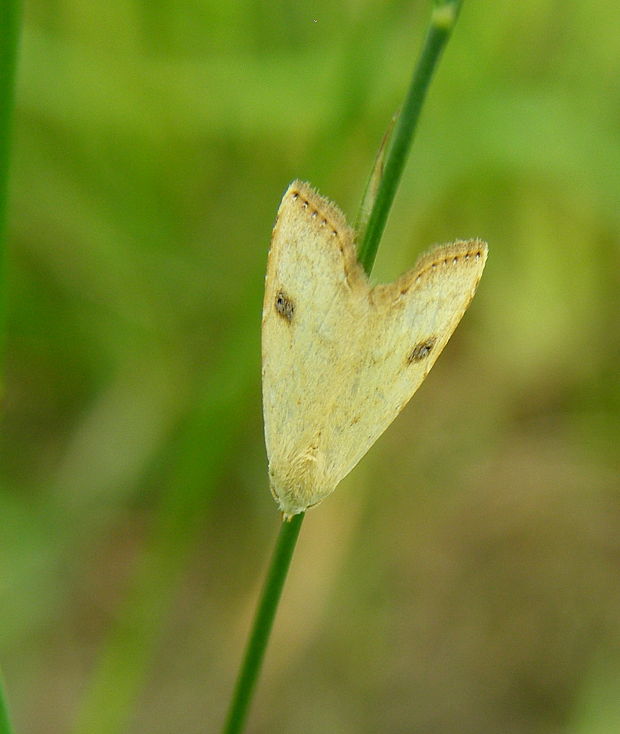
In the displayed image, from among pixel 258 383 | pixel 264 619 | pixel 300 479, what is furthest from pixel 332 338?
pixel 258 383

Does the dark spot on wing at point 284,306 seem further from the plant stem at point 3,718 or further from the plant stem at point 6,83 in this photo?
A: the plant stem at point 3,718

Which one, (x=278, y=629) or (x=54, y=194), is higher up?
(x=54, y=194)

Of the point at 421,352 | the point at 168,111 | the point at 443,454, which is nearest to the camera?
the point at 421,352

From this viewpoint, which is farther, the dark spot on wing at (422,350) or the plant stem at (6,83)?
the dark spot on wing at (422,350)

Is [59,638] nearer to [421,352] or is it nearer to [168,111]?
[168,111]

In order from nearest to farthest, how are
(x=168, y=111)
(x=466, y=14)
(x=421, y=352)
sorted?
(x=421, y=352)
(x=466, y=14)
(x=168, y=111)

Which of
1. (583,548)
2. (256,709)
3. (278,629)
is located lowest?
(256,709)

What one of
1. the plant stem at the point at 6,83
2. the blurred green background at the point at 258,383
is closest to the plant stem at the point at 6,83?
the plant stem at the point at 6,83

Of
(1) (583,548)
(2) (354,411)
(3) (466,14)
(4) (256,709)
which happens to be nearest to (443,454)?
(1) (583,548)
